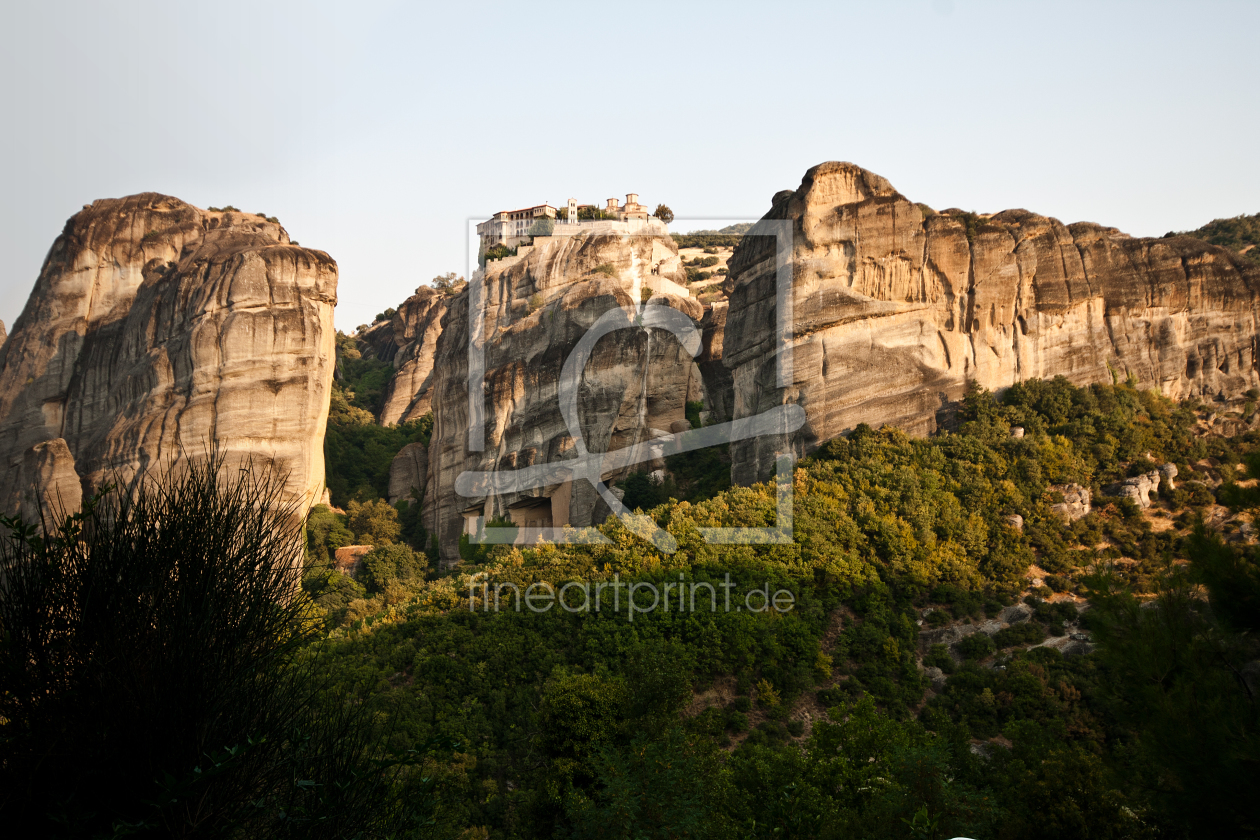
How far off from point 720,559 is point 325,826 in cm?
2176

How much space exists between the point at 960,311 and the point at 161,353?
1534 inches

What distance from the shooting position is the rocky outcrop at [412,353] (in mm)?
69625

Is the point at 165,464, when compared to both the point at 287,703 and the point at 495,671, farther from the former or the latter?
the point at 287,703

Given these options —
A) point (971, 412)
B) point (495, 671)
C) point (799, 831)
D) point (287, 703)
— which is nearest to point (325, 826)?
point (287, 703)

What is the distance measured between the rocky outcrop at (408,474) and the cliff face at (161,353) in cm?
811

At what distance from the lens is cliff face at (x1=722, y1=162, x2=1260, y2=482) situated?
38750 mm

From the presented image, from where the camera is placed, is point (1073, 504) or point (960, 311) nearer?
point (1073, 504)

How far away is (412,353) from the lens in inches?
2965

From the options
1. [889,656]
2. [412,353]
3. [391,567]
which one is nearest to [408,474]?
[391,567]

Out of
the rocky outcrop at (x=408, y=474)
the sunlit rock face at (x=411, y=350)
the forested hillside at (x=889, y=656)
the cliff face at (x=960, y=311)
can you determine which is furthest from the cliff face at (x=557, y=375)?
the sunlit rock face at (x=411, y=350)

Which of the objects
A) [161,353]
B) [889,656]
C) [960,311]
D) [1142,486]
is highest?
[161,353]

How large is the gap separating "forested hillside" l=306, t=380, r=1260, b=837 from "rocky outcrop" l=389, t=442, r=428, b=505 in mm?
10585

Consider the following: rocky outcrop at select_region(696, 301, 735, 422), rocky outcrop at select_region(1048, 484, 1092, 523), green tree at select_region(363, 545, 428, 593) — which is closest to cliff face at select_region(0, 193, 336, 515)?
green tree at select_region(363, 545, 428, 593)

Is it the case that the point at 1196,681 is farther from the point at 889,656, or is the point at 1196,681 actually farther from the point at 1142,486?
the point at 1142,486
